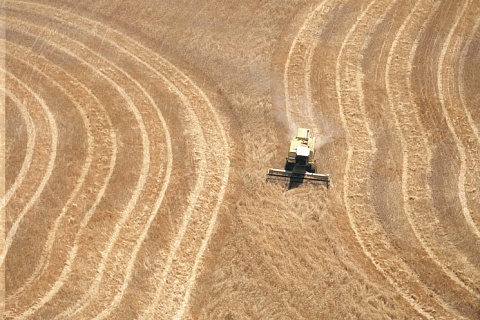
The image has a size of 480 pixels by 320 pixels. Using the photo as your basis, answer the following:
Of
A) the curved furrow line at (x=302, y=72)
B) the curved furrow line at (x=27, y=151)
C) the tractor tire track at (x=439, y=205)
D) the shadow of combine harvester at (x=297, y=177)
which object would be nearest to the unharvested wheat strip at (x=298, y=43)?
the curved furrow line at (x=302, y=72)

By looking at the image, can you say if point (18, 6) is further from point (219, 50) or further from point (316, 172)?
point (316, 172)

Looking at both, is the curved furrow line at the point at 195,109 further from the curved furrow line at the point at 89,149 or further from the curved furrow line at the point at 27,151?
the curved furrow line at the point at 27,151

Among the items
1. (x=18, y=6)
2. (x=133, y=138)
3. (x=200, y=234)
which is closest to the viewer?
(x=200, y=234)

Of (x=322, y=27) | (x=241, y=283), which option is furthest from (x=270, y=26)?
(x=241, y=283)

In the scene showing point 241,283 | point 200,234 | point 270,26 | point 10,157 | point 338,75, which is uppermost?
point 270,26

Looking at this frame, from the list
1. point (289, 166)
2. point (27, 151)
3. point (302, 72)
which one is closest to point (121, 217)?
point (27, 151)

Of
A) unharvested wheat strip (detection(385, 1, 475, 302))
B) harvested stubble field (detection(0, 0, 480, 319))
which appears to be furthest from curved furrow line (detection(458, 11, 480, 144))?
unharvested wheat strip (detection(385, 1, 475, 302))
